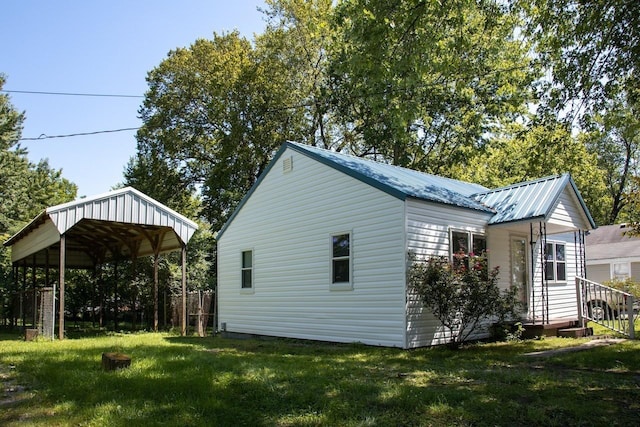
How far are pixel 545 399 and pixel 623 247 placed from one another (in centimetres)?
2426

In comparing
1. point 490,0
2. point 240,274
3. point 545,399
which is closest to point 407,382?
point 545,399

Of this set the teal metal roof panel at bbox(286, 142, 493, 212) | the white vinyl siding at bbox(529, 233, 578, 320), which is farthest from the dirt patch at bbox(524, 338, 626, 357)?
the teal metal roof panel at bbox(286, 142, 493, 212)

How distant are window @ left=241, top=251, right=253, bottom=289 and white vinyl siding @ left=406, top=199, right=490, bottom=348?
6382 mm

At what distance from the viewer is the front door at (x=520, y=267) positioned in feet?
45.6

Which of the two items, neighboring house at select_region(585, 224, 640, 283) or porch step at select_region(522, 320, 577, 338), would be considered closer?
porch step at select_region(522, 320, 577, 338)

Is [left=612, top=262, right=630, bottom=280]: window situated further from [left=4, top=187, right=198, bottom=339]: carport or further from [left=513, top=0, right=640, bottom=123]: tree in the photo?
[left=4, top=187, right=198, bottom=339]: carport

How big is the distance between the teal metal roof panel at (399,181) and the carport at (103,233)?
4.56m

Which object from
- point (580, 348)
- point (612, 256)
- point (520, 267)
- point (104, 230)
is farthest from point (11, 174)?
point (612, 256)

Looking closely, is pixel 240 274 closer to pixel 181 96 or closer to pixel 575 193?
pixel 575 193

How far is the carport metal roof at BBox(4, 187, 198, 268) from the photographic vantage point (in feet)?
46.2

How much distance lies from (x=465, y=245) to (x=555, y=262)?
4637 millimetres

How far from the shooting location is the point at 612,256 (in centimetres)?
2609

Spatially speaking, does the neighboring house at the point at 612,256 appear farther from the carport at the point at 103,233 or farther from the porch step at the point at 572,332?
the carport at the point at 103,233

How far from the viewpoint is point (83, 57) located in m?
15.3
